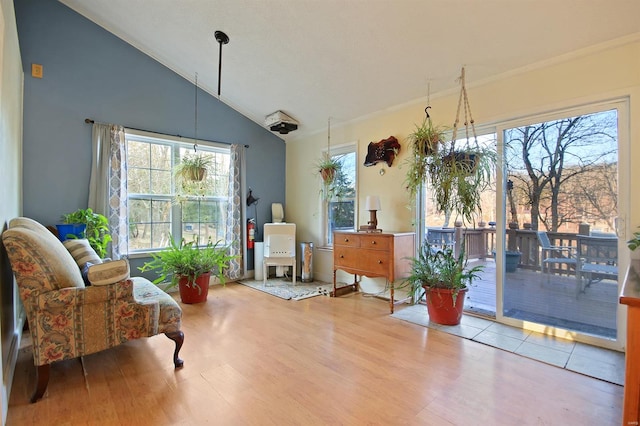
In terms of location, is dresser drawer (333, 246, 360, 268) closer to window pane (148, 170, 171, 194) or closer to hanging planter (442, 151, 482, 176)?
hanging planter (442, 151, 482, 176)

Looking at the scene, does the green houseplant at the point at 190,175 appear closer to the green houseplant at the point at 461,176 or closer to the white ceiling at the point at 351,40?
the white ceiling at the point at 351,40

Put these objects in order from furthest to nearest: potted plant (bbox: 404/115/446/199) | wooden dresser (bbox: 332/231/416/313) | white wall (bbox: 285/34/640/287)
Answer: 1. wooden dresser (bbox: 332/231/416/313)
2. potted plant (bbox: 404/115/446/199)
3. white wall (bbox: 285/34/640/287)

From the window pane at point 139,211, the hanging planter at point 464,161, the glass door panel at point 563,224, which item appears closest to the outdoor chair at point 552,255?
the glass door panel at point 563,224

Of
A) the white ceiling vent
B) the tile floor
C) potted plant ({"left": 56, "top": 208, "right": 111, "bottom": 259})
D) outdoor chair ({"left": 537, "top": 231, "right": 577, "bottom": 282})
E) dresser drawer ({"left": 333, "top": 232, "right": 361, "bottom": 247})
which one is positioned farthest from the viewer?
the white ceiling vent

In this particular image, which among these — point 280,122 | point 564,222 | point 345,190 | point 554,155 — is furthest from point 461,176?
point 280,122

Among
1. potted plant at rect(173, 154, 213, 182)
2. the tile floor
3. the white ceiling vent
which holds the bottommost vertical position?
the tile floor

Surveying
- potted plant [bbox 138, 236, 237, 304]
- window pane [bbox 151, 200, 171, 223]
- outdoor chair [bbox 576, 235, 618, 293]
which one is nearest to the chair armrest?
potted plant [bbox 138, 236, 237, 304]

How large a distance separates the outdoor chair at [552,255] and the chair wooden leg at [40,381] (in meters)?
3.76

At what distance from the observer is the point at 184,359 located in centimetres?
225

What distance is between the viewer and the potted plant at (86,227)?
3073mm

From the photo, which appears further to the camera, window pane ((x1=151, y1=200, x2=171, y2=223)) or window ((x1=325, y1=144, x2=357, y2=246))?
window ((x1=325, y1=144, x2=357, y2=246))

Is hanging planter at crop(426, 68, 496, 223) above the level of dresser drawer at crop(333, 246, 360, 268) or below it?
above

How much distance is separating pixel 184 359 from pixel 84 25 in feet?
12.8

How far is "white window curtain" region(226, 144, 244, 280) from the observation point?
4602mm
